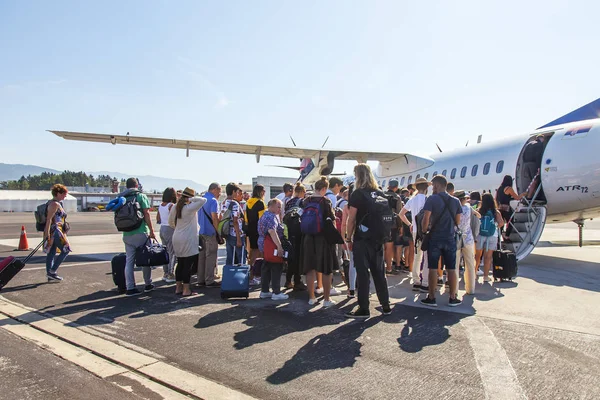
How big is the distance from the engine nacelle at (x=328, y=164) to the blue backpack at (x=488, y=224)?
34.7 ft

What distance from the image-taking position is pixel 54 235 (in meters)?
7.56

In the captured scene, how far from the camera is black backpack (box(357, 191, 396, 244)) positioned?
5.41 m

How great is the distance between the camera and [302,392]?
3.23m

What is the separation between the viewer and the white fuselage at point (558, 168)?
9.59 m

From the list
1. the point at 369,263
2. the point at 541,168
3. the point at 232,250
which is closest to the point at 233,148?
the point at 232,250

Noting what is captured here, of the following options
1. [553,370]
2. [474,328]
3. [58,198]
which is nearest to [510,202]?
[474,328]

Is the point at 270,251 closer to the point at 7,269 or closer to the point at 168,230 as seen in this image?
the point at 168,230

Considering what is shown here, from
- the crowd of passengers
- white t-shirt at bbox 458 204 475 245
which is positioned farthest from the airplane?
white t-shirt at bbox 458 204 475 245

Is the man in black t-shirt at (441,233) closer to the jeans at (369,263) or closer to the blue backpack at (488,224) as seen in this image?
the jeans at (369,263)

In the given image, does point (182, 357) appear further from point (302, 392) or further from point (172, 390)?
point (302, 392)

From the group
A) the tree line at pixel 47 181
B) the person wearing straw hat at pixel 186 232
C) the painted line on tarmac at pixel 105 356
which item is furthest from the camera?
the tree line at pixel 47 181

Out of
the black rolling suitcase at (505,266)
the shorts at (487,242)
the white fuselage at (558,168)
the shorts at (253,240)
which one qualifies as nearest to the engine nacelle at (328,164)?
the white fuselage at (558,168)

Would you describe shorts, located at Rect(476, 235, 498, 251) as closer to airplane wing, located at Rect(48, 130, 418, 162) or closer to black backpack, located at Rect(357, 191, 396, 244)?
black backpack, located at Rect(357, 191, 396, 244)

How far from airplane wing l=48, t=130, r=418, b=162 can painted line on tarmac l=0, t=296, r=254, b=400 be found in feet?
38.4
